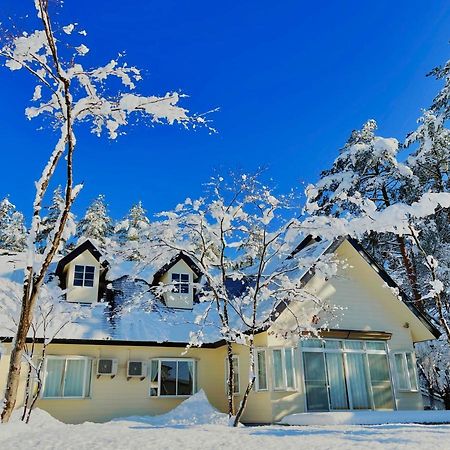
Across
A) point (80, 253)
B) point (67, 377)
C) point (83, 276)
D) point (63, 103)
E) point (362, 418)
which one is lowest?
point (362, 418)

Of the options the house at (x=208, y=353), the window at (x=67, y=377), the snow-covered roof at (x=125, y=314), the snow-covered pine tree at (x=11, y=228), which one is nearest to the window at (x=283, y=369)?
the house at (x=208, y=353)

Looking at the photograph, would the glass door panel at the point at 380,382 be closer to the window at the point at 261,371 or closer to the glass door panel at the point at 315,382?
the glass door panel at the point at 315,382

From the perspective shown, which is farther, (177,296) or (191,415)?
(177,296)

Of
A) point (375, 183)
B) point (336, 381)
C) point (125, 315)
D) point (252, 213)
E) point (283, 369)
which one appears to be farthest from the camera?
point (375, 183)

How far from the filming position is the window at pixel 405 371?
14.2 m

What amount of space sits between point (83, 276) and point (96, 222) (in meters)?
17.1

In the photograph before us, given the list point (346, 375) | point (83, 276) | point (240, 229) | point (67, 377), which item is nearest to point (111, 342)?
point (67, 377)

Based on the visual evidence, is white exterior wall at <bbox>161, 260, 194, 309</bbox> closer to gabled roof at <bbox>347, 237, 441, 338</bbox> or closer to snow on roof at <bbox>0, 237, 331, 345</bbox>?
snow on roof at <bbox>0, 237, 331, 345</bbox>

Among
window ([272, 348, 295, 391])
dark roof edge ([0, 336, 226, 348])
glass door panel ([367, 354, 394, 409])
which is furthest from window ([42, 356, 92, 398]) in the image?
glass door panel ([367, 354, 394, 409])

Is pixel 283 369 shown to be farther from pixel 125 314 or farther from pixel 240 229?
pixel 125 314

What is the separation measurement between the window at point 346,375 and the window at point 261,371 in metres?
1.31

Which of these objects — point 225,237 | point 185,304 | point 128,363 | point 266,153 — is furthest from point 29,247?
point 185,304

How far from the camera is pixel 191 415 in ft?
39.9

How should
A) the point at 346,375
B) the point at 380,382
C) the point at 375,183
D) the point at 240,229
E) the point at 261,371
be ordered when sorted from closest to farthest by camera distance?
1. the point at 240,229
2. the point at 261,371
3. the point at 346,375
4. the point at 380,382
5. the point at 375,183
